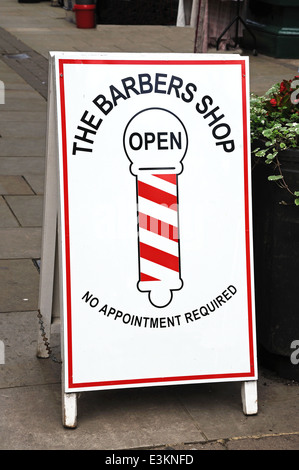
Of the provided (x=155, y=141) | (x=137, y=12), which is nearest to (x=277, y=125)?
(x=155, y=141)

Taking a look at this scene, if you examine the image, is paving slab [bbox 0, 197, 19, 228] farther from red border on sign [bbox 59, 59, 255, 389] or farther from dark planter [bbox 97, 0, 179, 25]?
dark planter [bbox 97, 0, 179, 25]

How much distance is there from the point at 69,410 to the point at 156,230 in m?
0.90

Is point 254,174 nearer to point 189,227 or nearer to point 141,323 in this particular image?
point 189,227

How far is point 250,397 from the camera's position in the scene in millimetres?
4027

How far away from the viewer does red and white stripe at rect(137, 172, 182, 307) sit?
3.93 metres

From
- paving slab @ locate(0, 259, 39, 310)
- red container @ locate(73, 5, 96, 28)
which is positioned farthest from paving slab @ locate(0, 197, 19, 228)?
red container @ locate(73, 5, 96, 28)

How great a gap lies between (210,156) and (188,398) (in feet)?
3.89

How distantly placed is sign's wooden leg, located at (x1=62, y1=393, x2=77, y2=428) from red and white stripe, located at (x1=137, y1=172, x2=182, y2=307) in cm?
58

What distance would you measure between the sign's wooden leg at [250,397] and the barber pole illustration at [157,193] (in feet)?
1.82

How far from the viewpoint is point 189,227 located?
157 inches

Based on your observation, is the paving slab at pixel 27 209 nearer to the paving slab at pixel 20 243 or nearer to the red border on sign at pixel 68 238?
the paving slab at pixel 20 243

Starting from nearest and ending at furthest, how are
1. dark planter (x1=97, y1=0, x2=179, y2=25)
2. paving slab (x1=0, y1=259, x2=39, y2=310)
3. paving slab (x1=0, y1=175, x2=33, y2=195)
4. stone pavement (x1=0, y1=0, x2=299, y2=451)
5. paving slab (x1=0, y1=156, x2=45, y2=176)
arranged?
1. stone pavement (x1=0, y1=0, x2=299, y2=451)
2. paving slab (x1=0, y1=259, x2=39, y2=310)
3. paving slab (x1=0, y1=175, x2=33, y2=195)
4. paving slab (x1=0, y1=156, x2=45, y2=176)
5. dark planter (x1=97, y1=0, x2=179, y2=25)

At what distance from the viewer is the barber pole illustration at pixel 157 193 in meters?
3.88

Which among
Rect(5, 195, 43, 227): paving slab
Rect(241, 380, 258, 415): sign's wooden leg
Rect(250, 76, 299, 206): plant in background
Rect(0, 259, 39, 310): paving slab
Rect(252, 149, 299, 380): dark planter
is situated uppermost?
Rect(250, 76, 299, 206): plant in background
